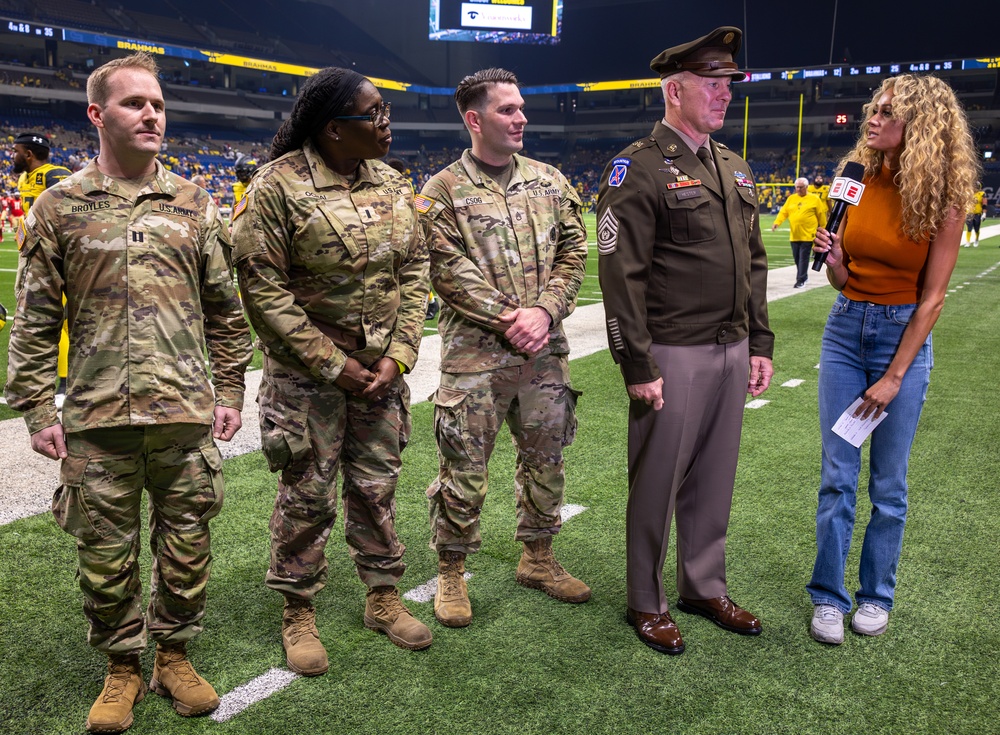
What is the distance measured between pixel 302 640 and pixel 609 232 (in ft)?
5.46

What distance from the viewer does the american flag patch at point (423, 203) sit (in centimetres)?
315

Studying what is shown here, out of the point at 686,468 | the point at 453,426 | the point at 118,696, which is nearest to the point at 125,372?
the point at 118,696

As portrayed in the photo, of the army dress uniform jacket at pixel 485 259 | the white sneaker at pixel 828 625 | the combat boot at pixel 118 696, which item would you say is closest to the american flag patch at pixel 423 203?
the army dress uniform jacket at pixel 485 259

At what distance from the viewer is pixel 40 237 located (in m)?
2.36

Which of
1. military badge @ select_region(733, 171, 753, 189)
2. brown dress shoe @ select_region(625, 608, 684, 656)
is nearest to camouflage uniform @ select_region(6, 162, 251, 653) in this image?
brown dress shoe @ select_region(625, 608, 684, 656)

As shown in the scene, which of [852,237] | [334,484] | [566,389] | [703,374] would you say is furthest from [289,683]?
[852,237]

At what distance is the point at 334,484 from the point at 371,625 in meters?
0.57

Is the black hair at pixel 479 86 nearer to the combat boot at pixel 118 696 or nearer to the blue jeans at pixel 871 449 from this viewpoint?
the blue jeans at pixel 871 449

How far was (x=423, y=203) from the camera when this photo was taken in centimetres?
318

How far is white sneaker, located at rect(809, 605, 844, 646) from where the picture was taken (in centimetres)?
303

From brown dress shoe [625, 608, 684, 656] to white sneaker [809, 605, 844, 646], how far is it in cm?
48

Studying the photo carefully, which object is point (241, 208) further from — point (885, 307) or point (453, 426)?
point (885, 307)

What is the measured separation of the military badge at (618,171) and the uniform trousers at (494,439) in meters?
0.76

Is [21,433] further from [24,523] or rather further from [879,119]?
[879,119]
